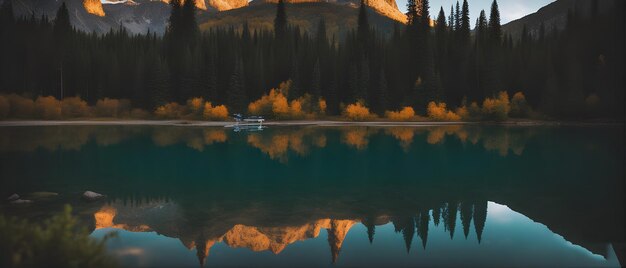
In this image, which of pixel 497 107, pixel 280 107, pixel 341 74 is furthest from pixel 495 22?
pixel 280 107

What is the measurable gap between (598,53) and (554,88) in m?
15.1

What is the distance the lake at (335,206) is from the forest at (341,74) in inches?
2143

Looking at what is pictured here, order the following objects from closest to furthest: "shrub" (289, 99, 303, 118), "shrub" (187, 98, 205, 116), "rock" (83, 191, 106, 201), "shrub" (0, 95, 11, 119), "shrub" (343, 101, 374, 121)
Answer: "rock" (83, 191, 106, 201)
"shrub" (0, 95, 11, 119)
"shrub" (289, 99, 303, 118)
"shrub" (187, 98, 205, 116)
"shrub" (343, 101, 374, 121)

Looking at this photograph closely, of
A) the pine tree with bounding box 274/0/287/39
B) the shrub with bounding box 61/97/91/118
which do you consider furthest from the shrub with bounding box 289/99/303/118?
the shrub with bounding box 61/97/91/118

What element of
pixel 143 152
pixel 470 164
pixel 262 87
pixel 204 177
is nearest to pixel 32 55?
pixel 262 87

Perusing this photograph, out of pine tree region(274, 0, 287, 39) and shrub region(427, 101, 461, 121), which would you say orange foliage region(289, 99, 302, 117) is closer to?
shrub region(427, 101, 461, 121)

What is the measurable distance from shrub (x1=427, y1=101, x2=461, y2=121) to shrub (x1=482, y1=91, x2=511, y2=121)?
17.4 feet

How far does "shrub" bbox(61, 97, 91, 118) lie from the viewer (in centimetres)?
8119

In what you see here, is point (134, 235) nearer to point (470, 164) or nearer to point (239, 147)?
point (470, 164)

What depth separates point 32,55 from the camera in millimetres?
90812

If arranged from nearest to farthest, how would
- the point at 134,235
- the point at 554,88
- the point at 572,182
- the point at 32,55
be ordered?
the point at 134,235
the point at 572,182
the point at 554,88
the point at 32,55

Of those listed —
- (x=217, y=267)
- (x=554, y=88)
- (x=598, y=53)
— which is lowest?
(x=217, y=267)

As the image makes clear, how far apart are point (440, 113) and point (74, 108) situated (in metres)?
70.0

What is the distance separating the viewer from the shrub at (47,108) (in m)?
77.3
